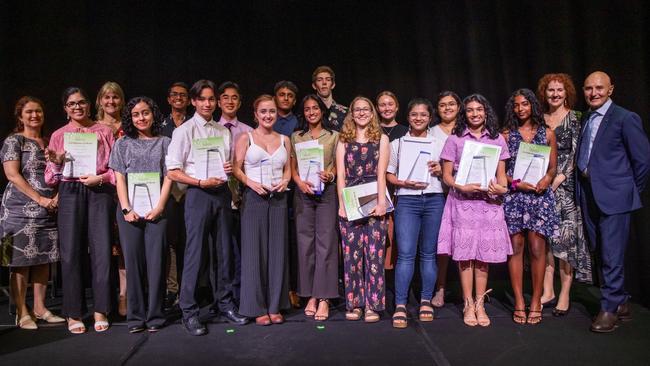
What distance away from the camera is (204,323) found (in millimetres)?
3723

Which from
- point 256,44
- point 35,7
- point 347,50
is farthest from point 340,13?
point 35,7

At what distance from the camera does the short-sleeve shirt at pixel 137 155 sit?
11.4 ft

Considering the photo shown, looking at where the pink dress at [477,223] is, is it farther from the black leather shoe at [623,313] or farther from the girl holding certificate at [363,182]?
the black leather shoe at [623,313]

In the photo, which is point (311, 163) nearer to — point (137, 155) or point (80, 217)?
point (137, 155)

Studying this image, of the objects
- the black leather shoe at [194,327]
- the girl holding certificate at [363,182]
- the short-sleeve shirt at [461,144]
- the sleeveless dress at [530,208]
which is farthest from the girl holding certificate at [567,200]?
the black leather shoe at [194,327]

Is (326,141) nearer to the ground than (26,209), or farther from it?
farther from it

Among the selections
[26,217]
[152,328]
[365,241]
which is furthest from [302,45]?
[152,328]

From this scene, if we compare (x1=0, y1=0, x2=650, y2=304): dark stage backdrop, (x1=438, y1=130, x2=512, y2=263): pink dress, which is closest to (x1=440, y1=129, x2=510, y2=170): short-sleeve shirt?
(x1=438, y1=130, x2=512, y2=263): pink dress

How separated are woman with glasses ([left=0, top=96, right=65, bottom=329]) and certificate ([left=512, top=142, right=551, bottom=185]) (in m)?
3.33

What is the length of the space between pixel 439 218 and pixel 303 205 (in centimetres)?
100

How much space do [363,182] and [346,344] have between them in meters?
1.11

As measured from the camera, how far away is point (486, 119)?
11.9ft

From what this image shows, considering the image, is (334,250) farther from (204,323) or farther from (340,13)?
(340,13)

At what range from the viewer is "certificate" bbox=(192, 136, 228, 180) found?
3.45 meters
